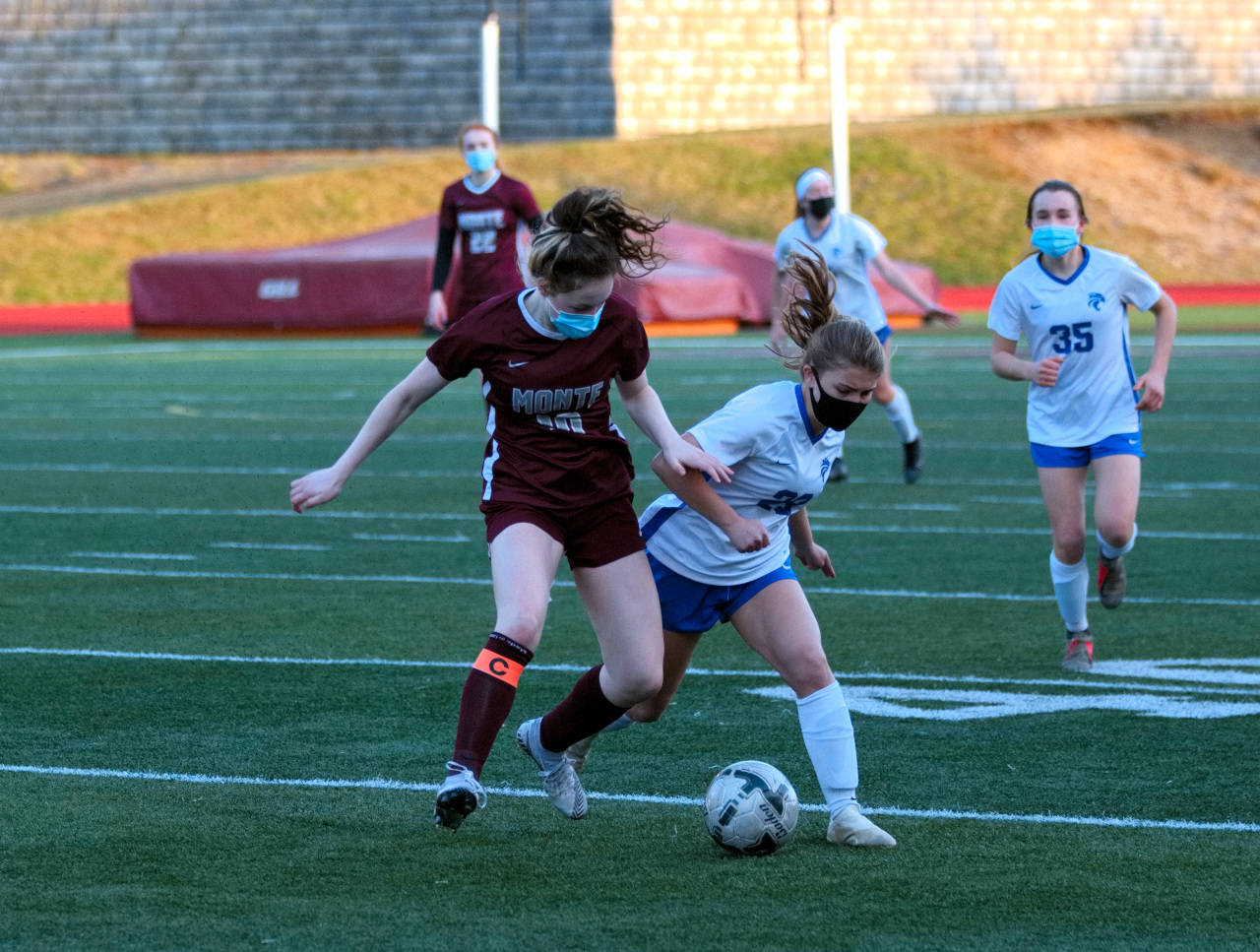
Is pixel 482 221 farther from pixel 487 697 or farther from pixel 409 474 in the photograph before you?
pixel 487 697

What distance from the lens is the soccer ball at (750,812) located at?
5.24 metres

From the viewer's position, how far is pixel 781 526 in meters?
5.74

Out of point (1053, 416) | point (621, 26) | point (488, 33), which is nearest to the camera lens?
point (1053, 416)

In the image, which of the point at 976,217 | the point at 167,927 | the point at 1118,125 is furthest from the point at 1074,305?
the point at 1118,125

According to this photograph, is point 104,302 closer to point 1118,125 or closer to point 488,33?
point 488,33

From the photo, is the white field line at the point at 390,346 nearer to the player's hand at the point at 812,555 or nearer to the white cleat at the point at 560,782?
the player's hand at the point at 812,555

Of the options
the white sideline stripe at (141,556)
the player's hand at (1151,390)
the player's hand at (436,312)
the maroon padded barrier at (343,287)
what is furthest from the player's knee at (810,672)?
the maroon padded barrier at (343,287)

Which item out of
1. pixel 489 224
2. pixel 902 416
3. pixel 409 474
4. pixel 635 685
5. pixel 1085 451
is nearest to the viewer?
pixel 635 685

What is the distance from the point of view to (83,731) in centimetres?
675

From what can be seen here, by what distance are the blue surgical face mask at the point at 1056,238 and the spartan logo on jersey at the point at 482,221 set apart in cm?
580

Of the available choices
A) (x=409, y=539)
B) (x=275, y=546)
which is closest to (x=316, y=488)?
(x=275, y=546)

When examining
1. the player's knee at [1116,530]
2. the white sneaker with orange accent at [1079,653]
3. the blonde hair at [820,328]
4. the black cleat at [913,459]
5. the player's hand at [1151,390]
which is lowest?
the black cleat at [913,459]

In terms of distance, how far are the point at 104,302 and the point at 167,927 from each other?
1657 inches

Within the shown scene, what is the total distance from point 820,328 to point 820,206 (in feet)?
27.4
